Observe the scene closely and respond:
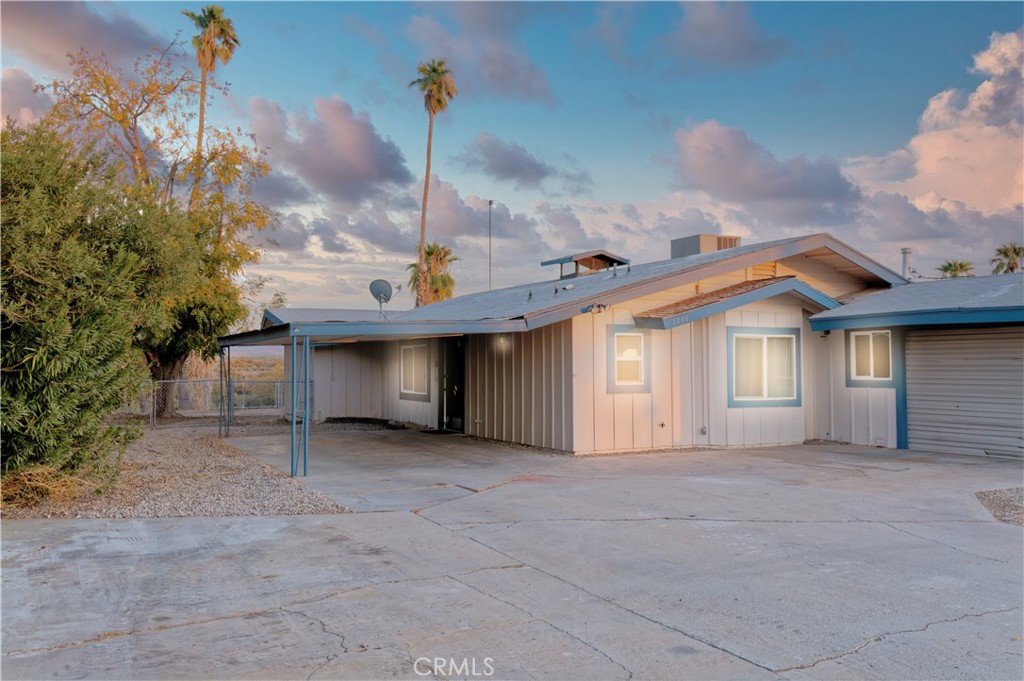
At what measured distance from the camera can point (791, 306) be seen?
13750 millimetres

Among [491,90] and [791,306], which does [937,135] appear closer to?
[791,306]

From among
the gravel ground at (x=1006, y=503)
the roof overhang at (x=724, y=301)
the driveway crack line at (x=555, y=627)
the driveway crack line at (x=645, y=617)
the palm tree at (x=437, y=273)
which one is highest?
the palm tree at (x=437, y=273)

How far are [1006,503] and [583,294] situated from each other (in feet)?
22.0

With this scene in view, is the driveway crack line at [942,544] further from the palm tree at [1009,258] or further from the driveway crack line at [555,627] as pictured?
the palm tree at [1009,258]

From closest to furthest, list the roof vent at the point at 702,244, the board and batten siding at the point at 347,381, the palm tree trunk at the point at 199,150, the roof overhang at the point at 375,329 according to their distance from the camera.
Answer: the roof overhang at the point at 375,329 → the roof vent at the point at 702,244 → the board and batten siding at the point at 347,381 → the palm tree trunk at the point at 199,150

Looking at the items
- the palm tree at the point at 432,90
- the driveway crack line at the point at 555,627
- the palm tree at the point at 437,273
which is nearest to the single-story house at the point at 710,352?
the driveway crack line at the point at 555,627

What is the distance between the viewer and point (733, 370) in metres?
13.2

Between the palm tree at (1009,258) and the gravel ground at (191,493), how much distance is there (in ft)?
101

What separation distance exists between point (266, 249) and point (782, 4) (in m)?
15.1

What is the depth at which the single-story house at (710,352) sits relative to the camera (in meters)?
11.9

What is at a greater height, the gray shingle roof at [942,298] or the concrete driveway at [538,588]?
the gray shingle roof at [942,298]

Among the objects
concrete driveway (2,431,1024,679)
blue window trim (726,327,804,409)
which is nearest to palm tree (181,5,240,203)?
blue window trim (726,327,804,409)

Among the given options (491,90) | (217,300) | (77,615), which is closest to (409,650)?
(77,615)

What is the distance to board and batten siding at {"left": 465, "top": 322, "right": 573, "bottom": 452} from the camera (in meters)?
12.1
